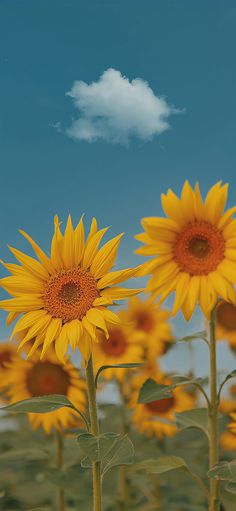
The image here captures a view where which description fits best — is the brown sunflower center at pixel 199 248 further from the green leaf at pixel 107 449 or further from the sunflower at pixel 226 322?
the sunflower at pixel 226 322

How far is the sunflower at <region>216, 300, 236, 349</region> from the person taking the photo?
630cm

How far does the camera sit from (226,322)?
640 cm

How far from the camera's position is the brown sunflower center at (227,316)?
20.9ft

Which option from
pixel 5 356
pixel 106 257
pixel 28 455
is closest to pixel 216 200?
pixel 106 257

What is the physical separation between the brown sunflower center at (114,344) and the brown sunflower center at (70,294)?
3175 mm

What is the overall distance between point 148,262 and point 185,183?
354 millimetres

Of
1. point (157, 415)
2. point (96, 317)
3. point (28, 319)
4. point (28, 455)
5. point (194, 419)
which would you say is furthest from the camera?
point (157, 415)

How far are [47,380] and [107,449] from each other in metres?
2.66

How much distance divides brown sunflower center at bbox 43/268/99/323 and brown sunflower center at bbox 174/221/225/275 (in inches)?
18.9

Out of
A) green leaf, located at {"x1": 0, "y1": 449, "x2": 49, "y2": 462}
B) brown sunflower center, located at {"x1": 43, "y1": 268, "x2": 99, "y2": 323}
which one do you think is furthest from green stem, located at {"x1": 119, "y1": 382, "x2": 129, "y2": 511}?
brown sunflower center, located at {"x1": 43, "y1": 268, "x2": 99, "y2": 323}

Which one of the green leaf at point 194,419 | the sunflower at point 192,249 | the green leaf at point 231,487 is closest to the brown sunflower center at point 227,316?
the green leaf at point 194,419

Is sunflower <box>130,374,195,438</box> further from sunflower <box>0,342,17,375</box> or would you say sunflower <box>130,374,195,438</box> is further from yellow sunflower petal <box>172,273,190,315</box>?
yellow sunflower petal <box>172,273,190,315</box>

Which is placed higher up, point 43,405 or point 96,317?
point 96,317

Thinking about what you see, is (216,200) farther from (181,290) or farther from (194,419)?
(194,419)
